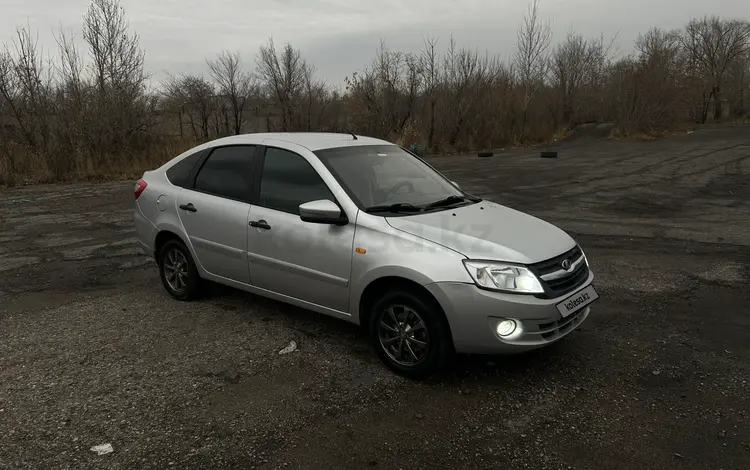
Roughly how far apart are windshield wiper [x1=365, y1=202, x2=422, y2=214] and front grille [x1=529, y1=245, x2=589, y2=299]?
105 centimetres

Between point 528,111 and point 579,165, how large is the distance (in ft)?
42.2

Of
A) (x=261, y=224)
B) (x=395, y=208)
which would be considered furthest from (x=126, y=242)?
(x=395, y=208)

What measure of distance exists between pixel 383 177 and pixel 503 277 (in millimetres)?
1477

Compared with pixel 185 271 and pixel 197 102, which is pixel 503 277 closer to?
pixel 185 271

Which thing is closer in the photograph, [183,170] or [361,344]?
[361,344]

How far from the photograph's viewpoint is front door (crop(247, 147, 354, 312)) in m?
3.84

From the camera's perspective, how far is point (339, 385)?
3.56 m

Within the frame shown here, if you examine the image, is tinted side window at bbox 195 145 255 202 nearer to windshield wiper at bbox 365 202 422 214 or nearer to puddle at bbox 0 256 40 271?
windshield wiper at bbox 365 202 422 214

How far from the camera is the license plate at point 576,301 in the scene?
135 inches

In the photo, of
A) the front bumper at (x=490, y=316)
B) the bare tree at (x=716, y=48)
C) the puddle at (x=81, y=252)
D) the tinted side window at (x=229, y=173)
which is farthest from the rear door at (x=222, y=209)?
the bare tree at (x=716, y=48)

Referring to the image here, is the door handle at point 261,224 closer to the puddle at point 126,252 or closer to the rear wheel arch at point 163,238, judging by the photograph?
the rear wheel arch at point 163,238

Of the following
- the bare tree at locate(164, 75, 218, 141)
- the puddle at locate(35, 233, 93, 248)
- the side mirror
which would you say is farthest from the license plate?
the bare tree at locate(164, 75, 218, 141)

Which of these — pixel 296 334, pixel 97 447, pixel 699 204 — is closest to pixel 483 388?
pixel 296 334

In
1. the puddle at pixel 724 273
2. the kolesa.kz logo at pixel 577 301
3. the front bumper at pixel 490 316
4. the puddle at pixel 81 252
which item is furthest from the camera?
the puddle at pixel 81 252
